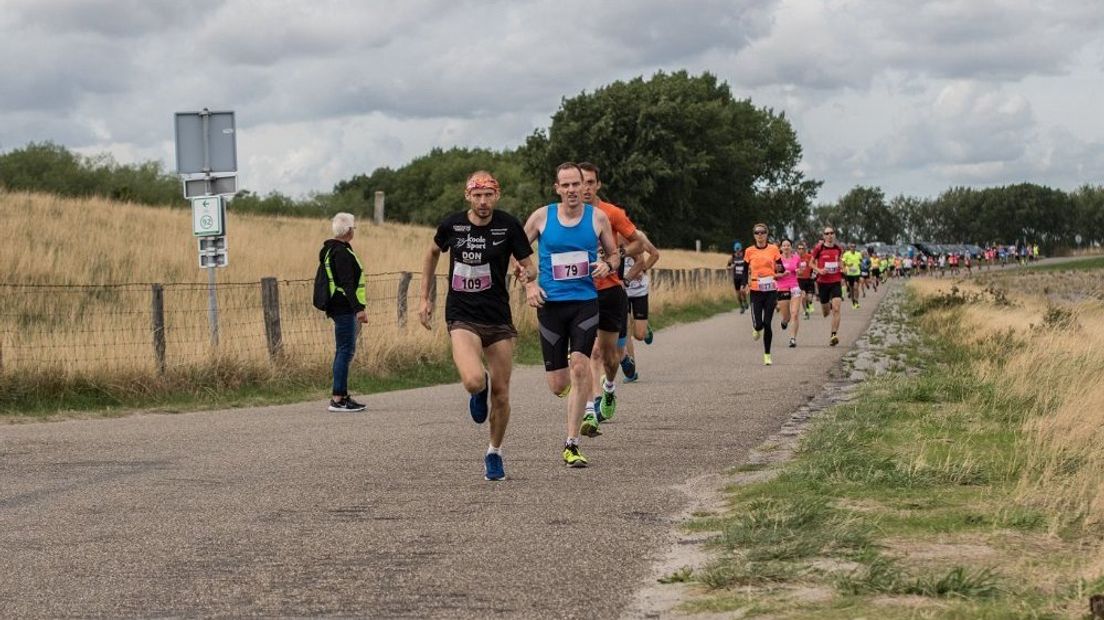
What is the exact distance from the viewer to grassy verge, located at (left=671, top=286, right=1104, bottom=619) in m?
5.59

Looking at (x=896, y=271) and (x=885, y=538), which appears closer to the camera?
(x=885, y=538)

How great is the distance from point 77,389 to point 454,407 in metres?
3.93

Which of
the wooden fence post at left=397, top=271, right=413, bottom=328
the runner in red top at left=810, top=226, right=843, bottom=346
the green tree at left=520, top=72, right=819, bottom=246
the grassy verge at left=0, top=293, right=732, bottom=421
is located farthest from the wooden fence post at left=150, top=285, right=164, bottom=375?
the green tree at left=520, top=72, right=819, bottom=246

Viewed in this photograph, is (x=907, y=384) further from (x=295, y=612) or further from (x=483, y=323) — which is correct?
(x=295, y=612)

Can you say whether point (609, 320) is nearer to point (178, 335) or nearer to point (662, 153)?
point (178, 335)

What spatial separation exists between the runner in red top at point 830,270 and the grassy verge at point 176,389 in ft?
27.3

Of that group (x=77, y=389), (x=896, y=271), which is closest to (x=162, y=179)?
(x=896, y=271)

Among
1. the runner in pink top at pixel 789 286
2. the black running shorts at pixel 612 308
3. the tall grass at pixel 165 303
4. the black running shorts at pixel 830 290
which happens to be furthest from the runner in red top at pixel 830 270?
the black running shorts at pixel 612 308

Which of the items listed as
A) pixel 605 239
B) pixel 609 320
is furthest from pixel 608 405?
pixel 605 239

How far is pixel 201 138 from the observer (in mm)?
17406

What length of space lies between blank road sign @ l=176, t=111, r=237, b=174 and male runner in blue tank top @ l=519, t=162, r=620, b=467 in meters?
7.97

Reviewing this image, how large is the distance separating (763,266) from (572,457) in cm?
1173

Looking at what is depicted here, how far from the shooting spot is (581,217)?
10.2 metres

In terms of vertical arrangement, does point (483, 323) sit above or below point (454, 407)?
above
